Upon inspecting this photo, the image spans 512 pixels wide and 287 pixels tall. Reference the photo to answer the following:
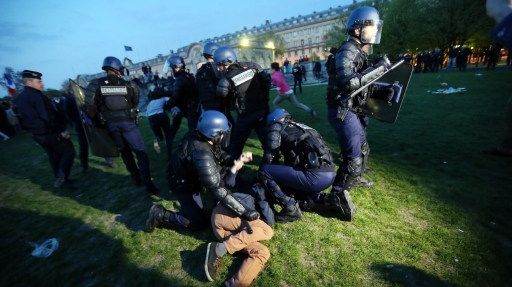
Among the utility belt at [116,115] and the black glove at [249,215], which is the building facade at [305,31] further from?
the black glove at [249,215]

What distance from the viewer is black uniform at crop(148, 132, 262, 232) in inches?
117

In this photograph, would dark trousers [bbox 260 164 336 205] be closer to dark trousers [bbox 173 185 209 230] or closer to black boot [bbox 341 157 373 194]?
black boot [bbox 341 157 373 194]

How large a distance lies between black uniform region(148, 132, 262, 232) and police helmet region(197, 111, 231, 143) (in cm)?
12

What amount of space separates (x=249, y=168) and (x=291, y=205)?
1.85 meters

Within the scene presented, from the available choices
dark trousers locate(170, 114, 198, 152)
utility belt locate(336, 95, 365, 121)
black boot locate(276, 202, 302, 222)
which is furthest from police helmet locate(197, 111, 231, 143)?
dark trousers locate(170, 114, 198, 152)

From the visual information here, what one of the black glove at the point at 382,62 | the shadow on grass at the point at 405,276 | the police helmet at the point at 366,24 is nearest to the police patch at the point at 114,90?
the police helmet at the point at 366,24

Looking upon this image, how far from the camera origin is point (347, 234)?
3.19m

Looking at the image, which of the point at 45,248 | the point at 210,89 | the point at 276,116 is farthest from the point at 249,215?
the point at 45,248

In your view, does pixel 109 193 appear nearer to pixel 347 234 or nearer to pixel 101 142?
pixel 101 142

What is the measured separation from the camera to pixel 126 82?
471cm

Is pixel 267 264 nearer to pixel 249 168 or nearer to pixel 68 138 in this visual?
pixel 249 168

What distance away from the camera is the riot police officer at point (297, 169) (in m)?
3.38

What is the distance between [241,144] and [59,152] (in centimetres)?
402

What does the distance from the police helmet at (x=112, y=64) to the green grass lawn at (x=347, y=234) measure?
7.39 ft
